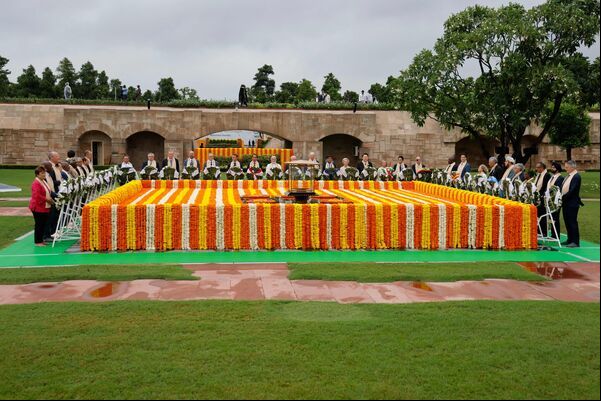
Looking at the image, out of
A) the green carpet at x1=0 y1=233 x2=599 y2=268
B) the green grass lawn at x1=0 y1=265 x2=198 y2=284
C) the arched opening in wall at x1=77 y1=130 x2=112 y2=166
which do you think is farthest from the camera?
the arched opening in wall at x1=77 y1=130 x2=112 y2=166

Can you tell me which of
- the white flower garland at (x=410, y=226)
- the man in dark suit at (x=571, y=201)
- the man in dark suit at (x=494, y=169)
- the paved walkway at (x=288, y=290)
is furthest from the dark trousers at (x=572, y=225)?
the man in dark suit at (x=494, y=169)

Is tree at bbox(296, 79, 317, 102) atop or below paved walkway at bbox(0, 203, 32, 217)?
atop

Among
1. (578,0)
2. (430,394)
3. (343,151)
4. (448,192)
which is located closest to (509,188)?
(448,192)

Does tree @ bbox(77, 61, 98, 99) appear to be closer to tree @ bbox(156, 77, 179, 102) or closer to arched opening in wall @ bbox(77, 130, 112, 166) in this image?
tree @ bbox(156, 77, 179, 102)

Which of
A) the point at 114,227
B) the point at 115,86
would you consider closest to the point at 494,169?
the point at 114,227

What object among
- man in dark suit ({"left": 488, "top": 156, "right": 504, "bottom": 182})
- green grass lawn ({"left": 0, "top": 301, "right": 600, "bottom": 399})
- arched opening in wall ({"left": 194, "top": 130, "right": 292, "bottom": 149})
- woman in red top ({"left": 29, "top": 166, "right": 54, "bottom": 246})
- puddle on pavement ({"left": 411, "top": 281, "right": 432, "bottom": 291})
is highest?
arched opening in wall ({"left": 194, "top": 130, "right": 292, "bottom": 149})

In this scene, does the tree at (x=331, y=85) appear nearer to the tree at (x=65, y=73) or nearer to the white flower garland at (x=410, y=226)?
the tree at (x=65, y=73)

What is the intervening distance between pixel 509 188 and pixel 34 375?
9.67m

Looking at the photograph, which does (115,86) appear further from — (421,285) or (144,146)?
(421,285)

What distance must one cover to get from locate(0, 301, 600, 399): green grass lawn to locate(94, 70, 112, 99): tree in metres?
46.8

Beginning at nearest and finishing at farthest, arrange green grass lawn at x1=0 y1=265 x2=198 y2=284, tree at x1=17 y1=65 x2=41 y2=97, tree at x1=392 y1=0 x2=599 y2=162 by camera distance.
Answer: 1. green grass lawn at x1=0 y1=265 x2=198 y2=284
2. tree at x1=392 y1=0 x2=599 y2=162
3. tree at x1=17 y1=65 x2=41 y2=97

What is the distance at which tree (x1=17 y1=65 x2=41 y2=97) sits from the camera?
47625 mm

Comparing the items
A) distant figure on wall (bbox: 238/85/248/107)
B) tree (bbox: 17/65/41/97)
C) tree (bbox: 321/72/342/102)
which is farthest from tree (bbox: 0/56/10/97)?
tree (bbox: 321/72/342/102)

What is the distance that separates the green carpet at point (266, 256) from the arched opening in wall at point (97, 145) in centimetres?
2508
